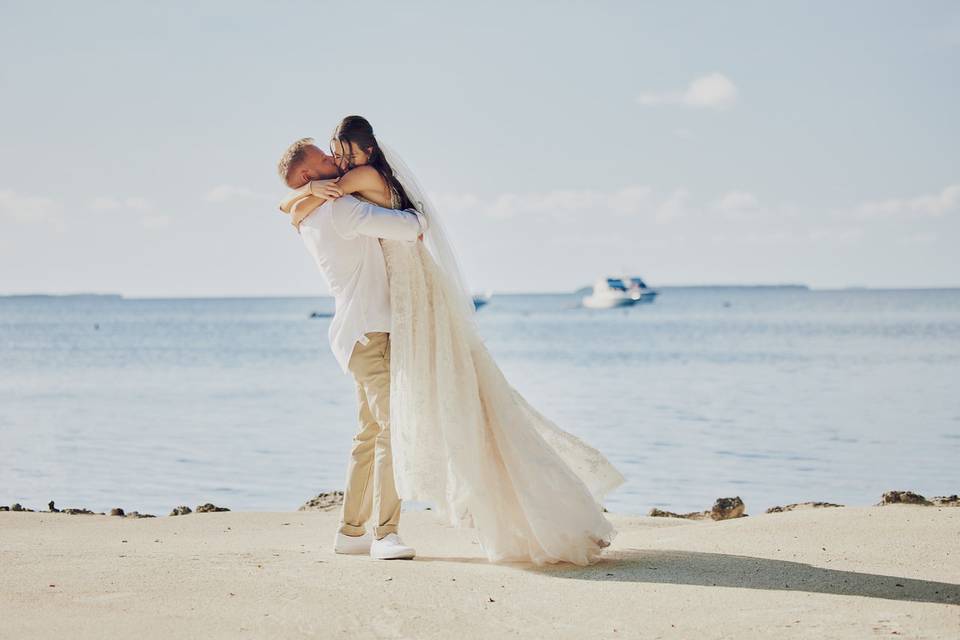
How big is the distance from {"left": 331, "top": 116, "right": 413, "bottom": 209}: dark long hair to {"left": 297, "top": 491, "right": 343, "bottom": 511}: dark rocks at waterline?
3791 millimetres

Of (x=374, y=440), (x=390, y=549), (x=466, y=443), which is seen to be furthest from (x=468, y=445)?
(x=390, y=549)

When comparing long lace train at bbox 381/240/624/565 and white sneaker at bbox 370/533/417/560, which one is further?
white sneaker at bbox 370/533/417/560

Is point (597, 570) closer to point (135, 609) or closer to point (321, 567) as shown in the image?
point (321, 567)

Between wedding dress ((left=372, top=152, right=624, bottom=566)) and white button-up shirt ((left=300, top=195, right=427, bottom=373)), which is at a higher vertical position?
white button-up shirt ((left=300, top=195, right=427, bottom=373))

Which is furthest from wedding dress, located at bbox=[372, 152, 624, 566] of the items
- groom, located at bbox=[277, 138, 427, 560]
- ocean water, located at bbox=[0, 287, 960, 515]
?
ocean water, located at bbox=[0, 287, 960, 515]

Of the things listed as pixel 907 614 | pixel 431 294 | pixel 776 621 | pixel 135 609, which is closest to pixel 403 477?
pixel 431 294

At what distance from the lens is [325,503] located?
918cm

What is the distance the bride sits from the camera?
578cm

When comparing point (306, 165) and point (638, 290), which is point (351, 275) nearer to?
point (306, 165)

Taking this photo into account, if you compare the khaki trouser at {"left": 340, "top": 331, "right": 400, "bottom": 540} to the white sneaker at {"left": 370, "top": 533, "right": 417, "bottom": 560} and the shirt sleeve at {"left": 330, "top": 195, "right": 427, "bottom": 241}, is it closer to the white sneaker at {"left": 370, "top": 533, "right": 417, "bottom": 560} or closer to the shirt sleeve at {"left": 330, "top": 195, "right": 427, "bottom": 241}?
the white sneaker at {"left": 370, "top": 533, "right": 417, "bottom": 560}

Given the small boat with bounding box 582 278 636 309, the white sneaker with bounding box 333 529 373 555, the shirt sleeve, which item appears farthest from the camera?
the small boat with bounding box 582 278 636 309

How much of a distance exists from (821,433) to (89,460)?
11.1 m

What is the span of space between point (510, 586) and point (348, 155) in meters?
2.40

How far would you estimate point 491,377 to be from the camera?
236 inches
